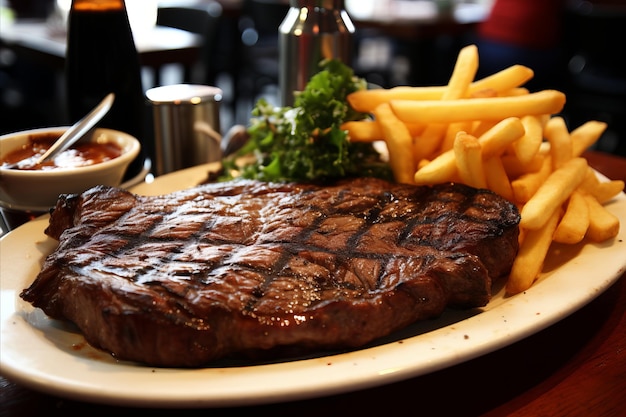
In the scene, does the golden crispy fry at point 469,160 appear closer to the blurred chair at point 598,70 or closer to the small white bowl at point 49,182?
the small white bowl at point 49,182

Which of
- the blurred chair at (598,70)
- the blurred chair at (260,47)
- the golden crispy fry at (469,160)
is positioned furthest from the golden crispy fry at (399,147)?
the blurred chair at (260,47)

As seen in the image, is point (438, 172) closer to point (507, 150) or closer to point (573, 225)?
point (507, 150)

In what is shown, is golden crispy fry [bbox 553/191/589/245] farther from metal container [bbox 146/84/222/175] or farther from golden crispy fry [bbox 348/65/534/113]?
metal container [bbox 146/84/222/175]

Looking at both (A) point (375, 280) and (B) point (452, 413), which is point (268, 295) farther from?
(B) point (452, 413)

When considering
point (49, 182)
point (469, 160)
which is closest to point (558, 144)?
point (469, 160)

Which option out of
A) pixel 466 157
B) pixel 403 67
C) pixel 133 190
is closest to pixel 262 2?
pixel 403 67
